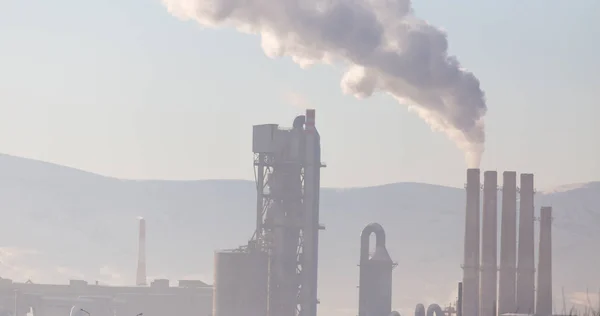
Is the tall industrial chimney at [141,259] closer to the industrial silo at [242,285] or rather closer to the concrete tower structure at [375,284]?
the concrete tower structure at [375,284]

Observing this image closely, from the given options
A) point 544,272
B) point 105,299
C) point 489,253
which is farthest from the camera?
point 105,299

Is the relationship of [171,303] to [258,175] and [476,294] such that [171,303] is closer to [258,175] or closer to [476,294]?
[258,175]

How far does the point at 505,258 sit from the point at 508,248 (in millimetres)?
667

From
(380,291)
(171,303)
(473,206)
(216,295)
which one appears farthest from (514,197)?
(171,303)

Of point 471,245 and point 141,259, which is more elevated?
point 471,245

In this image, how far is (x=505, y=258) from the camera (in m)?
92.1

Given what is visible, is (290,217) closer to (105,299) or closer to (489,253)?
(489,253)

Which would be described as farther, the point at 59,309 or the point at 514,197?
the point at 59,309

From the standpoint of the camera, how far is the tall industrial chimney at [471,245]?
91.5 m

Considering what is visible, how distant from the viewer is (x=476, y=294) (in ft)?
300

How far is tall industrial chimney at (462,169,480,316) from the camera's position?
91.5 metres

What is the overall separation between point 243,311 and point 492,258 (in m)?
16.8

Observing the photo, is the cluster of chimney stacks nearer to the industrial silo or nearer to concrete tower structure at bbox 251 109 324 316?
concrete tower structure at bbox 251 109 324 316

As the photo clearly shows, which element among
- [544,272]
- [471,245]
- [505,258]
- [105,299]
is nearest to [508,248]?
[505,258]
